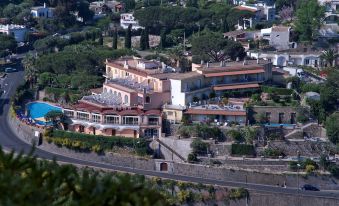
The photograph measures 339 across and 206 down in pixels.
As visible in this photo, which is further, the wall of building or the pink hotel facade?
the wall of building

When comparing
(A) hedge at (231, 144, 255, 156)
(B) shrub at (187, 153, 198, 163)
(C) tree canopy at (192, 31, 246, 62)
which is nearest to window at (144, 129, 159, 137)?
(B) shrub at (187, 153, 198, 163)

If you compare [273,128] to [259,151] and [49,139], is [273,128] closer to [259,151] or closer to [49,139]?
[259,151]

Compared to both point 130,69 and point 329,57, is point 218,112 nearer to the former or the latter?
point 130,69

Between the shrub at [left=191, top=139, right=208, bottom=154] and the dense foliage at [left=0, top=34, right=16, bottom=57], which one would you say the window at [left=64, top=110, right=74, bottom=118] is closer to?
the shrub at [left=191, top=139, right=208, bottom=154]

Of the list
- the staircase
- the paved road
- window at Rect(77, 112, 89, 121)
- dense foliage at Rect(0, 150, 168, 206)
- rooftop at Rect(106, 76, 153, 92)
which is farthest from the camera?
rooftop at Rect(106, 76, 153, 92)

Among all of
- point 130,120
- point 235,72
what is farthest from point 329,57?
point 130,120

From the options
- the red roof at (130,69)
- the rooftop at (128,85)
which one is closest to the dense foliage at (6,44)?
A: the red roof at (130,69)

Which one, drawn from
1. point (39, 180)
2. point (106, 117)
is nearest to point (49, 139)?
point (106, 117)
